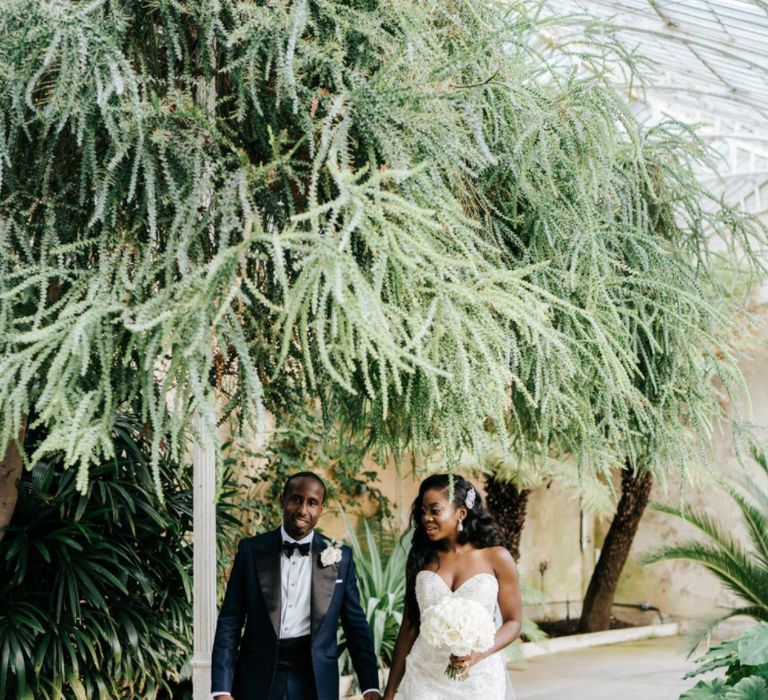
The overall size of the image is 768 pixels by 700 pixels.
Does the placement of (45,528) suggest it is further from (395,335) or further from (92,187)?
(395,335)

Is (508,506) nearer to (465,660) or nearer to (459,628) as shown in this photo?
(465,660)

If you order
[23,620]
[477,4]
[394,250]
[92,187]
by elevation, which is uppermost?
[477,4]

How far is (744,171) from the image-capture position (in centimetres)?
1377

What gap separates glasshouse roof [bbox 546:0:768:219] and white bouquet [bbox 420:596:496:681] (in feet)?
14.4

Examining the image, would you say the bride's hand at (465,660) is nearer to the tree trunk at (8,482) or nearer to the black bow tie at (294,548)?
the black bow tie at (294,548)

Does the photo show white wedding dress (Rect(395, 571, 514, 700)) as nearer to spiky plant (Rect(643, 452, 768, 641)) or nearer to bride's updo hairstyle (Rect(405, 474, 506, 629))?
bride's updo hairstyle (Rect(405, 474, 506, 629))

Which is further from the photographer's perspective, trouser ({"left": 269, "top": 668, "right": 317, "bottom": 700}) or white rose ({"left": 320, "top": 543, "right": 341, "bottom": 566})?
white rose ({"left": 320, "top": 543, "right": 341, "bottom": 566})

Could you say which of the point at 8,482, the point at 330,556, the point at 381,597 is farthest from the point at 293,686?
the point at 381,597

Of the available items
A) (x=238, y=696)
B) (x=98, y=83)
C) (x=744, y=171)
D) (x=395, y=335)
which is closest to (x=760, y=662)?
(x=238, y=696)

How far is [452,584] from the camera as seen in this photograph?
4469 millimetres

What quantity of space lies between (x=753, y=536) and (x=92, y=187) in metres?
7.41

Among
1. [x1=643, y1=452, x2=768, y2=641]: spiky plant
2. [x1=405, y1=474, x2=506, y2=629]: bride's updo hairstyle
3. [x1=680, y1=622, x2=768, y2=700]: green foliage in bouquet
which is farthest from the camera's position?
[x1=643, y1=452, x2=768, y2=641]: spiky plant

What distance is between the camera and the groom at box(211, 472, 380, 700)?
13.3 ft

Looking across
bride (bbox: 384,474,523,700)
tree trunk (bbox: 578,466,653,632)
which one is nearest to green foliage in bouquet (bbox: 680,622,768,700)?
bride (bbox: 384,474,523,700)
